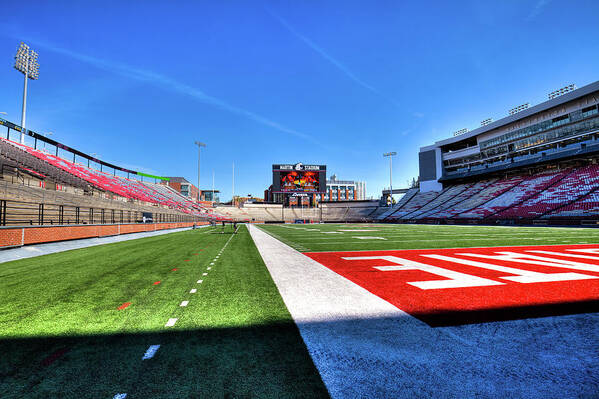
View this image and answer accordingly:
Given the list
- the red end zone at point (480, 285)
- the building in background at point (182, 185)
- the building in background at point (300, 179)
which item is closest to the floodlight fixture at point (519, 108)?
the building in background at point (300, 179)

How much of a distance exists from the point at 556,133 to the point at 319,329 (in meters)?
55.1

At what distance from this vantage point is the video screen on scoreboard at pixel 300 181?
57.6 m

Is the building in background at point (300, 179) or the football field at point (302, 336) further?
the building in background at point (300, 179)

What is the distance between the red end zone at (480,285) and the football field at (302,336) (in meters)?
0.04

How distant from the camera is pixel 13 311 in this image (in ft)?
13.0

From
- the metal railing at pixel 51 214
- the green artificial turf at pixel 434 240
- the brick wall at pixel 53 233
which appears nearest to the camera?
the brick wall at pixel 53 233

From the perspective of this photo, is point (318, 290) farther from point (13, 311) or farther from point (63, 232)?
point (63, 232)

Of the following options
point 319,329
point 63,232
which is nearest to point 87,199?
point 63,232

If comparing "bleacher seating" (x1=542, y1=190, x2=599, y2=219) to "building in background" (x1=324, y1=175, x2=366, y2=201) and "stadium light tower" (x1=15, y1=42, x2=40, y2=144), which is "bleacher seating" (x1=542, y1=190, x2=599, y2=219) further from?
"building in background" (x1=324, y1=175, x2=366, y2=201)

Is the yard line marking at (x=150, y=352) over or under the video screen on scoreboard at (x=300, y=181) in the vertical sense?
under

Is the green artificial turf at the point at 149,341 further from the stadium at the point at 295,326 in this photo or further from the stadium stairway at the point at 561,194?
the stadium stairway at the point at 561,194

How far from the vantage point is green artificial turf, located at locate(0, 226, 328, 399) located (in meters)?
2.16

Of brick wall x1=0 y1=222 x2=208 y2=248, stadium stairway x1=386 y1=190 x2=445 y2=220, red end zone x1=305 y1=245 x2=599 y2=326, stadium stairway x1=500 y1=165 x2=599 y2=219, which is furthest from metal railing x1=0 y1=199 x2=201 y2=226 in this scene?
stadium stairway x1=386 y1=190 x2=445 y2=220

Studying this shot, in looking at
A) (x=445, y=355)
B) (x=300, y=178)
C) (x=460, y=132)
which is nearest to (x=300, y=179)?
(x=300, y=178)
